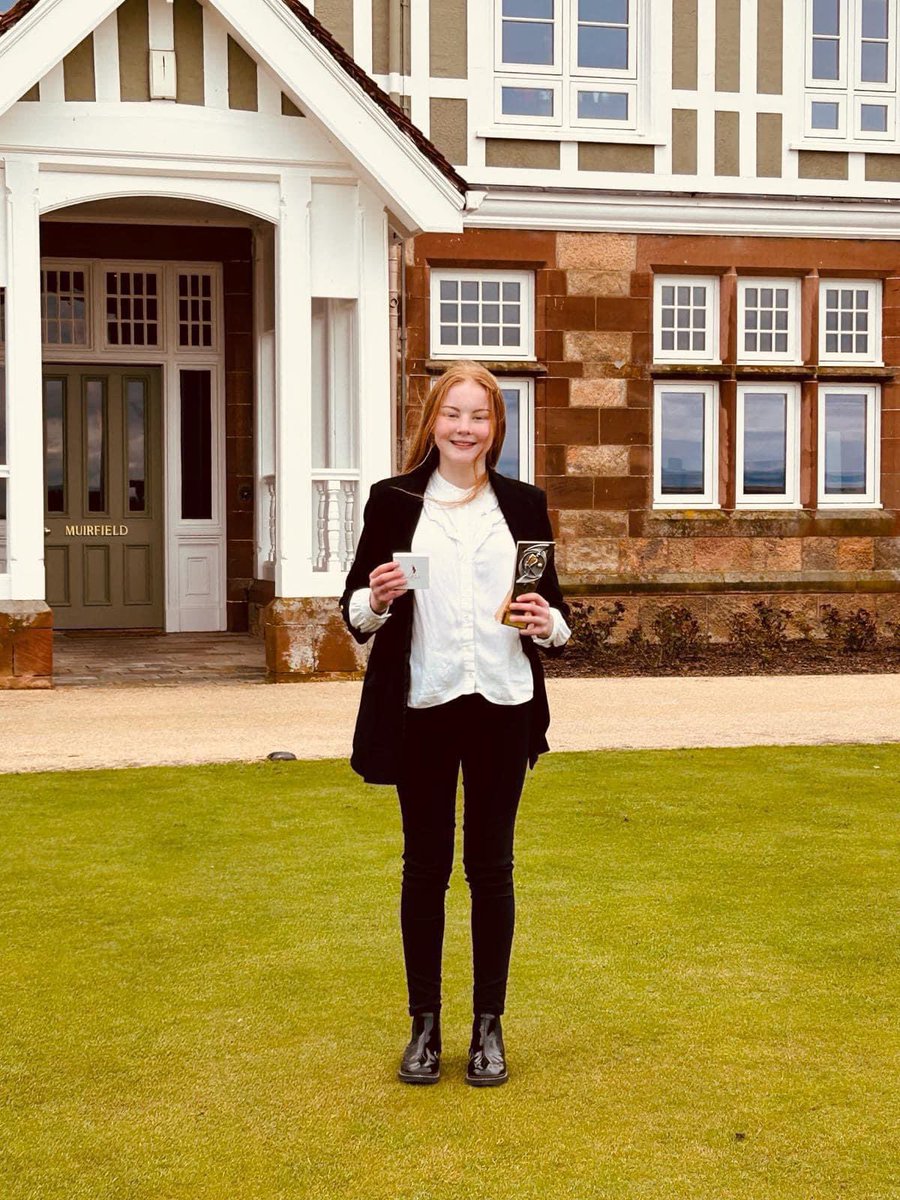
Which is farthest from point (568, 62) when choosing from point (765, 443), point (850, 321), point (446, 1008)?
point (446, 1008)

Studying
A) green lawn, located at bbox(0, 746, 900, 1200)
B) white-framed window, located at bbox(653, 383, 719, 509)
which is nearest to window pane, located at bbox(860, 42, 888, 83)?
white-framed window, located at bbox(653, 383, 719, 509)

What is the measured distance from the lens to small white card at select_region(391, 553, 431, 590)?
167 inches

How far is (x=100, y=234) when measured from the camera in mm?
16953

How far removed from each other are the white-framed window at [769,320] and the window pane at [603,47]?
8.17 feet

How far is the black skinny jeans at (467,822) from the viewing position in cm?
445

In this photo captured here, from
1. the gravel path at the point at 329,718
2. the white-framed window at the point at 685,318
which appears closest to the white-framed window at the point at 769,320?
the white-framed window at the point at 685,318

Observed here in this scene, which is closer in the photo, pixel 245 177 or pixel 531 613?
pixel 531 613

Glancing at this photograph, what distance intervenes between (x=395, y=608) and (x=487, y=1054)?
3.79 feet

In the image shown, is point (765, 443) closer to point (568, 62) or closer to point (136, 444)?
point (568, 62)

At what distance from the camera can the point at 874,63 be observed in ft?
57.8

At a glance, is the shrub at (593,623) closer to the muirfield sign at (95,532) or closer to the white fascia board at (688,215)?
the white fascia board at (688,215)

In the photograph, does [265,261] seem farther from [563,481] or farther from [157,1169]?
[157,1169]

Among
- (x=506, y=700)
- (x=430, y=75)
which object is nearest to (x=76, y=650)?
(x=430, y=75)

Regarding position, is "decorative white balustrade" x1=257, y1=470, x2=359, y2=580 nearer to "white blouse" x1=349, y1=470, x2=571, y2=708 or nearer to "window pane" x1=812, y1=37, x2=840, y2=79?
"window pane" x1=812, y1=37, x2=840, y2=79
